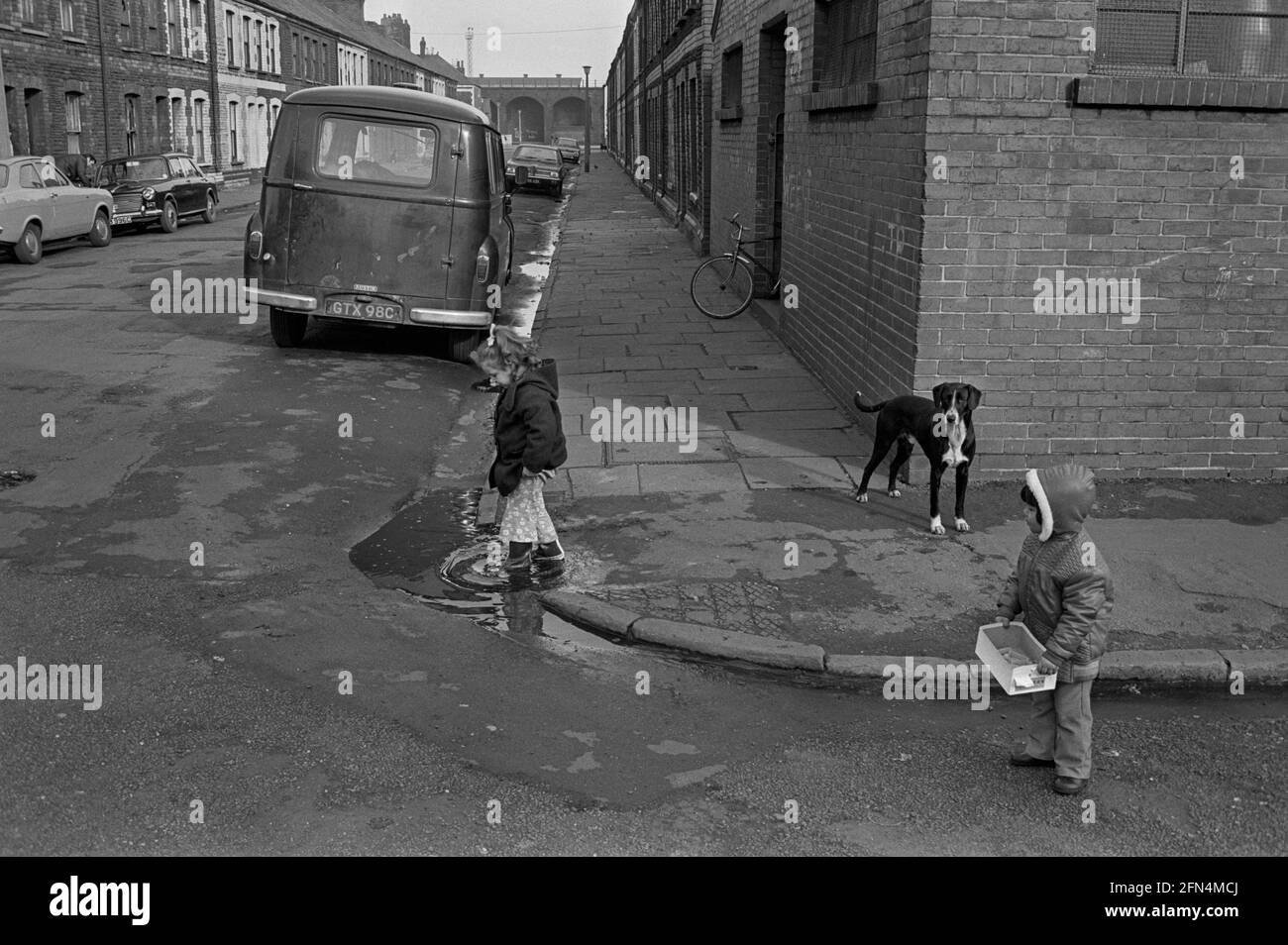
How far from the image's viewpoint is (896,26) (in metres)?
8.38

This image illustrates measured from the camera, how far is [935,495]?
7168 millimetres

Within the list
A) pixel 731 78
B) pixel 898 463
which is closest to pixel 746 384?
pixel 898 463

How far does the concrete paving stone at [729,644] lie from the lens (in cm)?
554

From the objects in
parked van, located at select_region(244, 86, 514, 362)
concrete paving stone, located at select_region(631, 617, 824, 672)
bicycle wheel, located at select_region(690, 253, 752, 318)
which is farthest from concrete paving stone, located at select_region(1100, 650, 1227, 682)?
bicycle wheel, located at select_region(690, 253, 752, 318)

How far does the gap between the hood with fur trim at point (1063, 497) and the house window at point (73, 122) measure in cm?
3552

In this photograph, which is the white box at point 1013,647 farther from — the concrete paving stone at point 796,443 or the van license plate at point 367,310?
the van license plate at point 367,310

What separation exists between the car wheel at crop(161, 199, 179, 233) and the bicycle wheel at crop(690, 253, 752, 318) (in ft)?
52.4

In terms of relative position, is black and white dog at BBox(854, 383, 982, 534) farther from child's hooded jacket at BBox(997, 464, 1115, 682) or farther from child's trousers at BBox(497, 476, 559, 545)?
child's hooded jacket at BBox(997, 464, 1115, 682)

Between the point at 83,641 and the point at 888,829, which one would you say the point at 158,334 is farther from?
the point at 888,829

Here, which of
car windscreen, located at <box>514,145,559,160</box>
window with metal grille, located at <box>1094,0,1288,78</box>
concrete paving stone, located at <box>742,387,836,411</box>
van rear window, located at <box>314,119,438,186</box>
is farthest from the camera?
car windscreen, located at <box>514,145,559,160</box>

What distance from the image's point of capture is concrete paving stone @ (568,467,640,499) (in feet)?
26.8

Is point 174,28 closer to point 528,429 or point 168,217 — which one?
point 168,217

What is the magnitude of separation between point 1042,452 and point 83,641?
18.8ft

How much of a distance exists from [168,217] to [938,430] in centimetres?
2487
